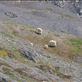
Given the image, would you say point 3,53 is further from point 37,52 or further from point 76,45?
point 76,45

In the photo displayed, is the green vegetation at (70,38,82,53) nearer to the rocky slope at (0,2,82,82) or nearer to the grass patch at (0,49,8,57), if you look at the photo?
the rocky slope at (0,2,82,82)

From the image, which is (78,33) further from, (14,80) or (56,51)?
(14,80)

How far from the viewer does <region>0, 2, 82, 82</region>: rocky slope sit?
3459 centimetres

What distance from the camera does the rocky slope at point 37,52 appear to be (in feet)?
113

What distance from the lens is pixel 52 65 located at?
41.7 meters

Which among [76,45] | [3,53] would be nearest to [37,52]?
[3,53]

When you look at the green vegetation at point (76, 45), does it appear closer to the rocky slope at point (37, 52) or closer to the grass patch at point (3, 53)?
the rocky slope at point (37, 52)

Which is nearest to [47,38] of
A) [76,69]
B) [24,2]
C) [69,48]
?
[69,48]

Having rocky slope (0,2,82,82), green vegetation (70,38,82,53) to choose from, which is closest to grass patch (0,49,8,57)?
rocky slope (0,2,82,82)

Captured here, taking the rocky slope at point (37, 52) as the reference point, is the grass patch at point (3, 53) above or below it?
above

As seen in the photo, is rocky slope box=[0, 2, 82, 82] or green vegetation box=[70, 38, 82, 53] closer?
rocky slope box=[0, 2, 82, 82]

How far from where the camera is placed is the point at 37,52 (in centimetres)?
4519

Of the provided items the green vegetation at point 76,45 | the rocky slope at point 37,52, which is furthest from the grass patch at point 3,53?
the green vegetation at point 76,45

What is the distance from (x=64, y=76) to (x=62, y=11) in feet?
176
